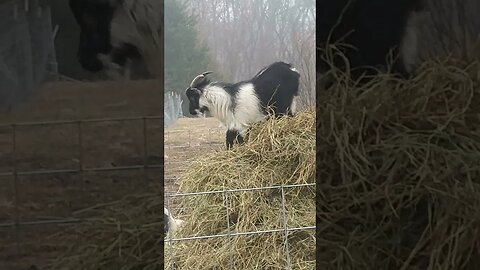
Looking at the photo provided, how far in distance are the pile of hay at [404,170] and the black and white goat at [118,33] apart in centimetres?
22

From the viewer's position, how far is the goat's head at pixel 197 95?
1.02 metres

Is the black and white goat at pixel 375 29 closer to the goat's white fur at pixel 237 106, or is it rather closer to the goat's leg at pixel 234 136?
the goat's white fur at pixel 237 106

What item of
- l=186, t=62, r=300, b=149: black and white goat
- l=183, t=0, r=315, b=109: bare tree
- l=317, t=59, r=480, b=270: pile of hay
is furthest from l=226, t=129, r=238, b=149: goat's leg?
l=317, t=59, r=480, b=270: pile of hay

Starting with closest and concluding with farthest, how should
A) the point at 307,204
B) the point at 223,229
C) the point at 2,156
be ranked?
the point at 2,156
the point at 307,204
the point at 223,229

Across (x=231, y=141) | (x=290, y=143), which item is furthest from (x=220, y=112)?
(x=290, y=143)

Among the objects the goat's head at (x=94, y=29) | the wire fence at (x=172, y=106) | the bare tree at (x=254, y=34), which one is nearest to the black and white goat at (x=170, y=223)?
the wire fence at (x=172, y=106)

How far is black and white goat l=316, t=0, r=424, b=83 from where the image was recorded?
0.71 meters

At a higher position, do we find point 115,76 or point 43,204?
point 115,76

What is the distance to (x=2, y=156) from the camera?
2.17 feet

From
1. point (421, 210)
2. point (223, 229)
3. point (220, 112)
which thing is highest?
point (220, 112)

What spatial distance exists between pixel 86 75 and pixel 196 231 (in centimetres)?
49

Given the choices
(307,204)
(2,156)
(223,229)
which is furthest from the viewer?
(223,229)

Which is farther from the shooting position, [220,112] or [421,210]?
[220,112]

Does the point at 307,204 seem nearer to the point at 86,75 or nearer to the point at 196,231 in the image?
the point at 196,231
